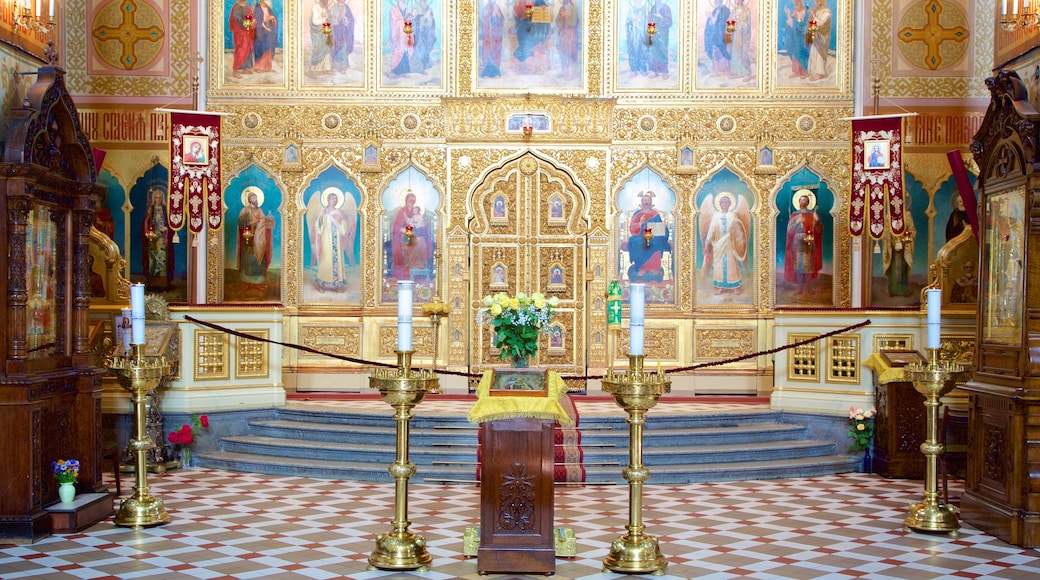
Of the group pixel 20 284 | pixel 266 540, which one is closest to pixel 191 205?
pixel 20 284

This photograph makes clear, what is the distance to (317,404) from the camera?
1476 centimetres

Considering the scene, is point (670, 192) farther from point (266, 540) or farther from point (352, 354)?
point (266, 540)

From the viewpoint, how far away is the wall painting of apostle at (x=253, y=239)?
1678 centimetres

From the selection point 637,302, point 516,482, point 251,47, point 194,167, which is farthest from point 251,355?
point 637,302

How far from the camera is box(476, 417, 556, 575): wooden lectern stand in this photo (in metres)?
7.83

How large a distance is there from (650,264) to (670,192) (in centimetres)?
120

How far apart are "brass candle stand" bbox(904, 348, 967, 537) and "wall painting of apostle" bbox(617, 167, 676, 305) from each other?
764 cm

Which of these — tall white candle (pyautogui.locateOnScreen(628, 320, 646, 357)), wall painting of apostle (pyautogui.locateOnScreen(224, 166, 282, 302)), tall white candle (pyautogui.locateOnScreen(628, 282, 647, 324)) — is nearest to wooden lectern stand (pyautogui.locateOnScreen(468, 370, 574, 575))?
tall white candle (pyautogui.locateOnScreen(628, 320, 646, 357))

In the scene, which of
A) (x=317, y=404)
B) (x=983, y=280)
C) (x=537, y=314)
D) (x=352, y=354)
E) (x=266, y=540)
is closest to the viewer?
(x=537, y=314)

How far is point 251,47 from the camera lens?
16.9m

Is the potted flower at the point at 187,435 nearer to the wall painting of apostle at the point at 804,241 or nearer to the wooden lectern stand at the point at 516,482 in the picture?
the wooden lectern stand at the point at 516,482

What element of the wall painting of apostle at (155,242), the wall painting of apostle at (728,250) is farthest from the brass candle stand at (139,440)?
the wall painting of apostle at (728,250)

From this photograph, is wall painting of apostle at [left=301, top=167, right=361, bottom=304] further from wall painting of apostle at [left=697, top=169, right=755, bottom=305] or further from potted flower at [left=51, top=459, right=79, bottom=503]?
potted flower at [left=51, top=459, right=79, bottom=503]

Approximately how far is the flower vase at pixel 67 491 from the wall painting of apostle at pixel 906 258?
38.6 ft
